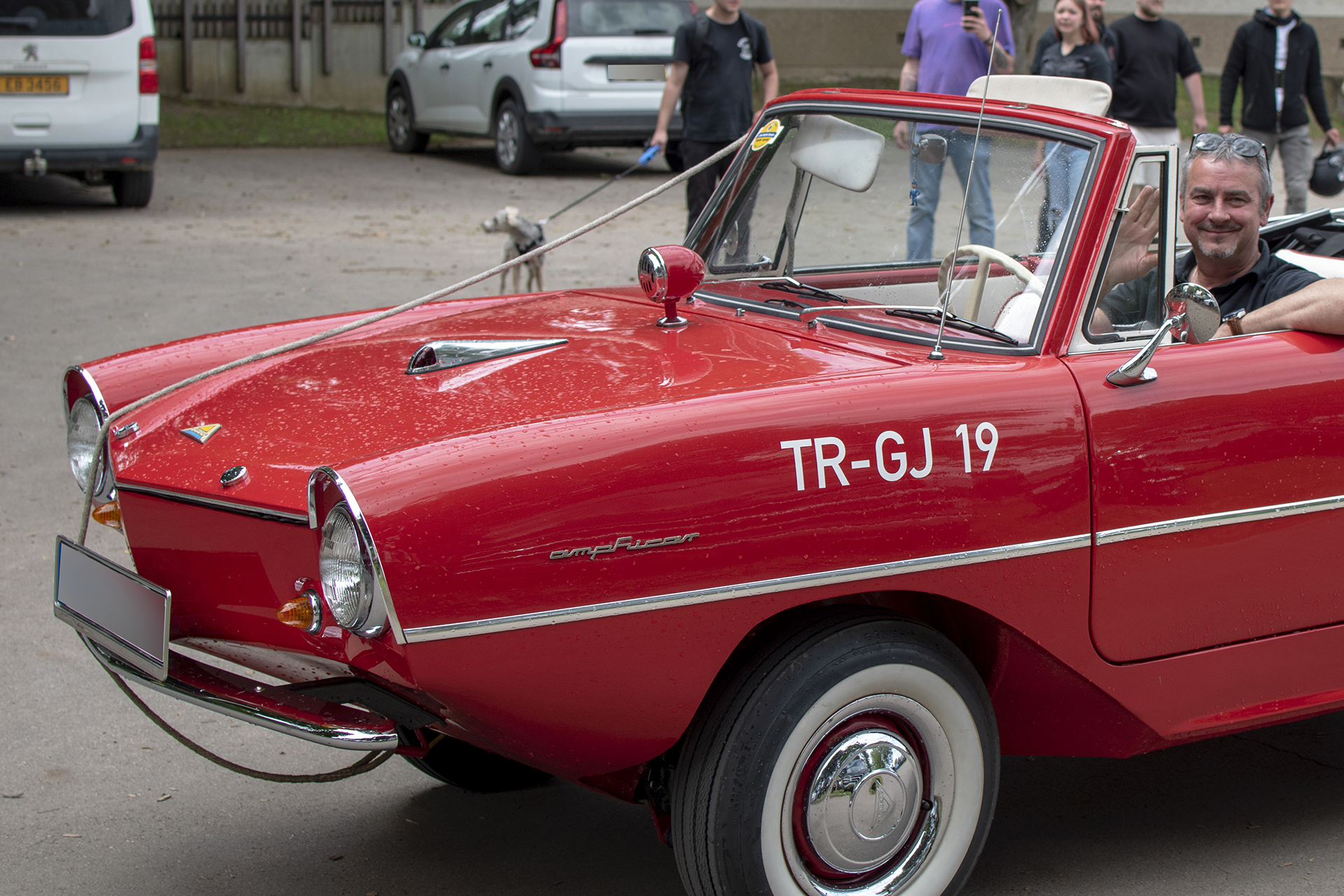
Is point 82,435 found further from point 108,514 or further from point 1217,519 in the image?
point 1217,519

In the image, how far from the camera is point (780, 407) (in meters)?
2.68

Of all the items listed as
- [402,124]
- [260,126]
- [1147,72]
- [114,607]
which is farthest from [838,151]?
[260,126]

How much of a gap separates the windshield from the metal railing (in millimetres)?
18980

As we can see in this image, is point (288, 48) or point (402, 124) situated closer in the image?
point (402, 124)

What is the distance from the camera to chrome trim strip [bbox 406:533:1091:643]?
95.3 inches

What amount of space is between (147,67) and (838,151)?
9.46 m

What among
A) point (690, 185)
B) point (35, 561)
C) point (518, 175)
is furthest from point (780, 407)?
point (518, 175)

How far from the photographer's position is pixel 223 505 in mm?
2750

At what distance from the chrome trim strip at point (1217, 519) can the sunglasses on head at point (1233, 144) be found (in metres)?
0.98

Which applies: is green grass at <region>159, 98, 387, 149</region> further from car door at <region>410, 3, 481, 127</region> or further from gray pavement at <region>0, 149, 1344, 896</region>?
gray pavement at <region>0, 149, 1344, 896</region>

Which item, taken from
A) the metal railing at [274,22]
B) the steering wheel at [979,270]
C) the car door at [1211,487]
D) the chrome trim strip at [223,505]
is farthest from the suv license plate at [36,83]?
the car door at [1211,487]

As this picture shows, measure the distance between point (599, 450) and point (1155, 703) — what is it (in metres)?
1.35

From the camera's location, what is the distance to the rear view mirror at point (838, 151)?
3830mm

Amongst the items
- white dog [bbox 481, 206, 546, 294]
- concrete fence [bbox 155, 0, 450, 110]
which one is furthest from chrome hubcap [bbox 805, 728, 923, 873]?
concrete fence [bbox 155, 0, 450, 110]
